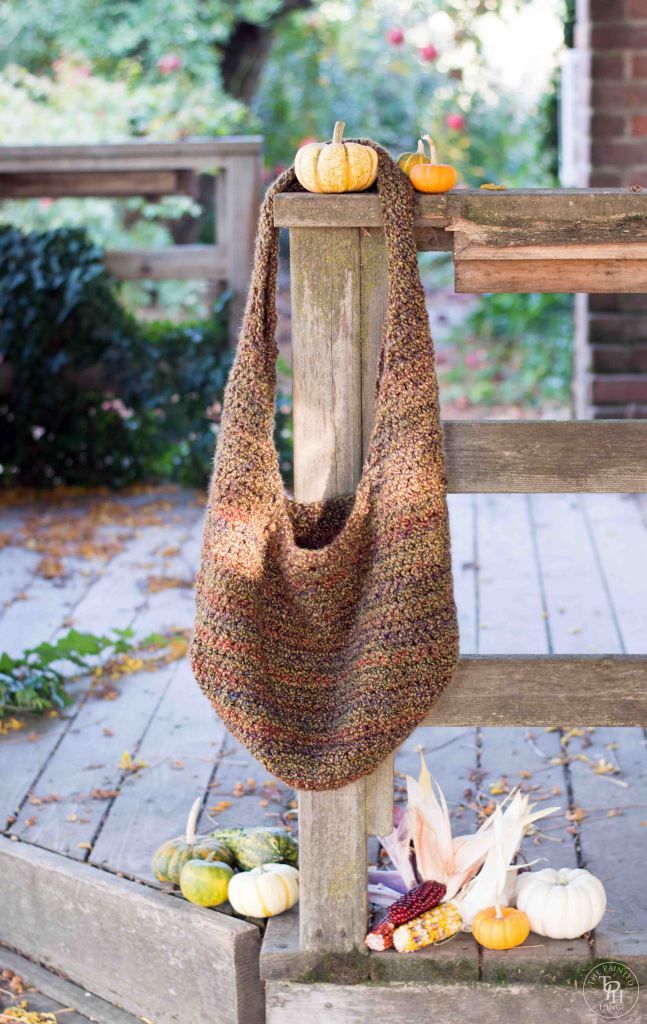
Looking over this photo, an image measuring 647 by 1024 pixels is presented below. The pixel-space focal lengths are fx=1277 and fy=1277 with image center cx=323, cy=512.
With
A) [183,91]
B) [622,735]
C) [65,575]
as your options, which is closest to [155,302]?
[183,91]

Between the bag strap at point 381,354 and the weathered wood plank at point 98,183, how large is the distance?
129 inches

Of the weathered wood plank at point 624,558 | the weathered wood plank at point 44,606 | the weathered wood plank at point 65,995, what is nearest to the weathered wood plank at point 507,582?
the weathered wood plank at point 624,558

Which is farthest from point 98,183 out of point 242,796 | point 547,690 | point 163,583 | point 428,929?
point 428,929

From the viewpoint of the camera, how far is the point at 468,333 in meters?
8.12

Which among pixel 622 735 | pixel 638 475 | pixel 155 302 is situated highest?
pixel 638 475

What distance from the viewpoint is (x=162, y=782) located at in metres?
2.70

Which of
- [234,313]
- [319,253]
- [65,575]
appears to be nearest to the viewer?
[319,253]

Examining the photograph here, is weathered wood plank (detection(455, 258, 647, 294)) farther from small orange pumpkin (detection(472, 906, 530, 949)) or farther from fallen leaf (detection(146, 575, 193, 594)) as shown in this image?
fallen leaf (detection(146, 575, 193, 594))

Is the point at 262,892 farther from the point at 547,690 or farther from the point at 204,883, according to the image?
the point at 547,690

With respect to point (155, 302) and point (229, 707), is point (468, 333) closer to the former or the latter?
point (155, 302)

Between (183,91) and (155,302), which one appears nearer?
(183,91)

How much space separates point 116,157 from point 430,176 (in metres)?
3.35

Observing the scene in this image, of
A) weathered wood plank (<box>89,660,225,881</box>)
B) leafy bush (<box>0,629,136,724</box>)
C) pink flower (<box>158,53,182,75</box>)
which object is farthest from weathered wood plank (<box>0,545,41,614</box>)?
pink flower (<box>158,53,182,75</box>)

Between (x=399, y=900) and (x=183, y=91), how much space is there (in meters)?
7.25
